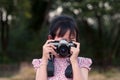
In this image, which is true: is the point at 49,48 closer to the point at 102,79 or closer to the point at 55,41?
the point at 55,41


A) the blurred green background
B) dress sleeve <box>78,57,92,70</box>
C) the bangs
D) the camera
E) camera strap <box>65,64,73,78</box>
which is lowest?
camera strap <box>65,64,73,78</box>

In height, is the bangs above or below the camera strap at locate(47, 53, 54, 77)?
above

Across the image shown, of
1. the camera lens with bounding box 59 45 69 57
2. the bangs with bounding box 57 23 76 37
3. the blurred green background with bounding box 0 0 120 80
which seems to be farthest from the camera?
the blurred green background with bounding box 0 0 120 80

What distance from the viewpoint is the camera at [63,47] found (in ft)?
9.91

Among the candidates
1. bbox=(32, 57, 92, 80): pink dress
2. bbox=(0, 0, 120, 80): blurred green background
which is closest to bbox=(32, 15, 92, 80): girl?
bbox=(32, 57, 92, 80): pink dress

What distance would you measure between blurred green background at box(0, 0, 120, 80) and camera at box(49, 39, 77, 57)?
16460mm

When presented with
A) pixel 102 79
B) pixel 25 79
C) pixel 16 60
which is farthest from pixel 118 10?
pixel 16 60

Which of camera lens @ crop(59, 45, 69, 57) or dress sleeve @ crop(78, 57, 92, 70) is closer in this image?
camera lens @ crop(59, 45, 69, 57)

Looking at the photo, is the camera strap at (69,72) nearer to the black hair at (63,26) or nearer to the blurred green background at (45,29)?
the black hair at (63,26)

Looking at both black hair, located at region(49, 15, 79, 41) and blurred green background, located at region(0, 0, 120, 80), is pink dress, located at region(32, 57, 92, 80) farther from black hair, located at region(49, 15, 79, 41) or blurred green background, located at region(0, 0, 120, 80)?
blurred green background, located at region(0, 0, 120, 80)

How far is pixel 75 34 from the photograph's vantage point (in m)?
3.14

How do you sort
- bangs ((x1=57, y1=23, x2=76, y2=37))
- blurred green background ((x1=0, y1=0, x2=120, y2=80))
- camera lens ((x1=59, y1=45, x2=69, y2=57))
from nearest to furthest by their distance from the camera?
camera lens ((x1=59, y1=45, x2=69, y2=57)), bangs ((x1=57, y1=23, x2=76, y2=37)), blurred green background ((x1=0, y1=0, x2=120, y2=80))

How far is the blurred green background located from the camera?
832 inches

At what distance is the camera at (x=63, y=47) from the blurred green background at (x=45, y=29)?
16460mm
